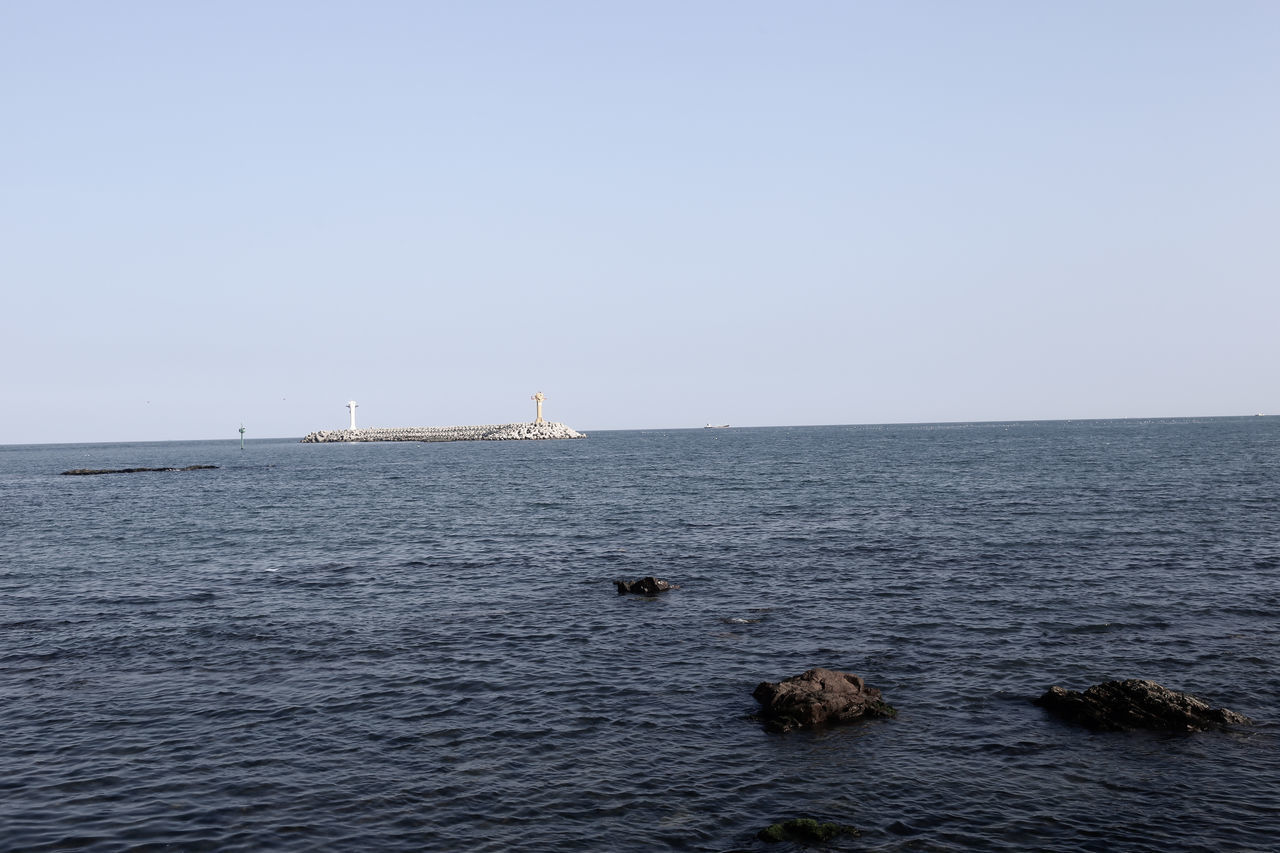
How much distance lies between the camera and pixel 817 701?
1995 cm

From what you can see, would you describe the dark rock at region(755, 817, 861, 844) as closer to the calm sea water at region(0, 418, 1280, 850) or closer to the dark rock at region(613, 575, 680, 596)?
the calm sea water at region(0, 418, 1280, 850)

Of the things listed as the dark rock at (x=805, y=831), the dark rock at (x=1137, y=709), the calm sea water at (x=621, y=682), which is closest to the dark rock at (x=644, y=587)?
the calm sea water at (x=621, y=682)

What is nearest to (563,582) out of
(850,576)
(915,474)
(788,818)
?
(850,576)

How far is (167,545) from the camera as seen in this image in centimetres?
5072

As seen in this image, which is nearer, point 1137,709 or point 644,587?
point 1137,709

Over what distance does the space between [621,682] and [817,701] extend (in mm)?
5533

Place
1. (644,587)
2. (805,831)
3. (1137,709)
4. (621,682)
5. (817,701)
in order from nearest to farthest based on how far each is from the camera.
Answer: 1. (805,831)
2. (1137,709)
3. (817,701)
4. (621,682)
5. (644,587)

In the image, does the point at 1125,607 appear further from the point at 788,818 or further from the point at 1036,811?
the point at 788,818

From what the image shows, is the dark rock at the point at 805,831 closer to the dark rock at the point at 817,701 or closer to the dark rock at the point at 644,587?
the dark rock at the point at 817,701

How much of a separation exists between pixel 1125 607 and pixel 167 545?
48722 mm

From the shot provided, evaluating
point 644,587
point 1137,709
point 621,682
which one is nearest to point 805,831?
point 621,682

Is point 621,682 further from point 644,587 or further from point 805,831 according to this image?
point 644,587

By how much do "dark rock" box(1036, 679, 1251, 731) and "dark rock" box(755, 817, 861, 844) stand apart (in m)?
8.15

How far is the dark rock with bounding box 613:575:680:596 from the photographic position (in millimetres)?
34062
